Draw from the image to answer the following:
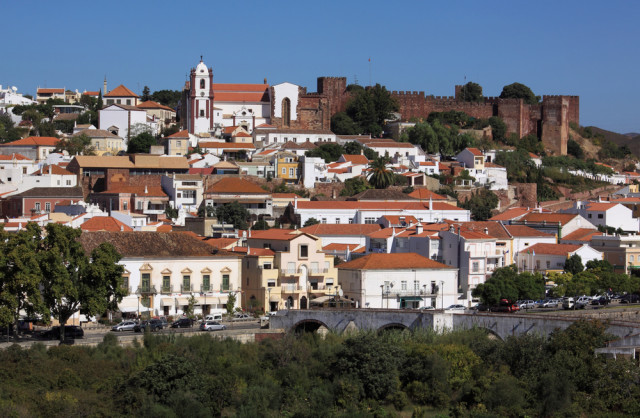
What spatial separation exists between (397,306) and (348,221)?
18.3 metres

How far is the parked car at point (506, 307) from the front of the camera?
45.1 m

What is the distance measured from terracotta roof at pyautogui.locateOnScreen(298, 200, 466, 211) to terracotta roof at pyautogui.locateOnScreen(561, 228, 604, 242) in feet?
23.1

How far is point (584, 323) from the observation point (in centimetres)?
3478

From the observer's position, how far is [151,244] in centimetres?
4309

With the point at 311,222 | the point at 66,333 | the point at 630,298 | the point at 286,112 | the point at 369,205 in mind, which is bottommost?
the point at 66,333

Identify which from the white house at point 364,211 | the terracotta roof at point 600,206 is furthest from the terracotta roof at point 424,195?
the terracotta roof at point 600,206

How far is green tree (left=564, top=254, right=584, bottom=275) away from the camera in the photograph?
51.7m

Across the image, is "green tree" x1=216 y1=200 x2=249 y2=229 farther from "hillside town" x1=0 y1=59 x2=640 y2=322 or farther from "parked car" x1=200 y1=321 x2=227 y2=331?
"parked car" x1=200 y1=321 x2=227 y2=331

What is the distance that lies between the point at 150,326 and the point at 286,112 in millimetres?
49815

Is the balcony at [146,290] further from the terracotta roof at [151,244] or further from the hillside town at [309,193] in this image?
the terracotta roof at [151,244]

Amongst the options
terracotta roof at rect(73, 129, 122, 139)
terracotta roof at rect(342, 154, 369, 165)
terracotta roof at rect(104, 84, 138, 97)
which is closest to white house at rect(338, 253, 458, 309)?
terracotta roof at rect(342, 154, 369, 165)

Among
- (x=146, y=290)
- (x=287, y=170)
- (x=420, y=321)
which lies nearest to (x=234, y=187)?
(x=287, y=170)

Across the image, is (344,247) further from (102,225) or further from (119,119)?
(119,119)

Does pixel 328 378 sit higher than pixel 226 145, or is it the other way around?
pixel 226 145
